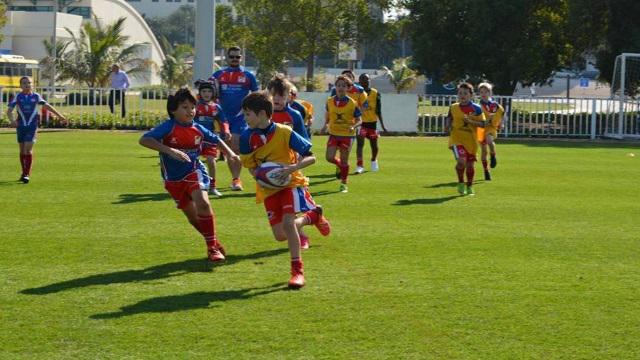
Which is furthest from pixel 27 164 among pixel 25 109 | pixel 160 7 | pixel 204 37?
pixel 160 7

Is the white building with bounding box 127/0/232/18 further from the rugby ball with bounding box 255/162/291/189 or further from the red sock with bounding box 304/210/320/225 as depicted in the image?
Result: the rugby ball with bounding box 255/162/291/189

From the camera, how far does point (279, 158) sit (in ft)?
27.9

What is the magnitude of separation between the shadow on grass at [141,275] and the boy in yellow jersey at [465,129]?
20.3 feet

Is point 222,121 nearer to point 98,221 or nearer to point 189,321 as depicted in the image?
point 98,221

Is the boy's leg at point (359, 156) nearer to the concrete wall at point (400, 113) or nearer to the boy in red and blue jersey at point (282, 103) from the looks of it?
the boy in red and blue jersey at point (282, 103)

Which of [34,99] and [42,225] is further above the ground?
[34,99]

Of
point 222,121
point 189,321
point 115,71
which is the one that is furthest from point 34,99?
point 115,71

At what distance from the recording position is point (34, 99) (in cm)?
1622

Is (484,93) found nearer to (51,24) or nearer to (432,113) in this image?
(432,113)

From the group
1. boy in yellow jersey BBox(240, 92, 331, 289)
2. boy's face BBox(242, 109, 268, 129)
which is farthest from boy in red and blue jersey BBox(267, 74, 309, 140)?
boy's face BBox(242, 109, 268, 129)

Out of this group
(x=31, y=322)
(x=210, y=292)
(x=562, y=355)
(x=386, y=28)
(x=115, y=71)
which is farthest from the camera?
(x=386, y=28)

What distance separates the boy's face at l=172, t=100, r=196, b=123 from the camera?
30.0 feet

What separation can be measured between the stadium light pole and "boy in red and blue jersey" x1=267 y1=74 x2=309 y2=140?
2009 cm

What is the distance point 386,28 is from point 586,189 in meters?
27.0
